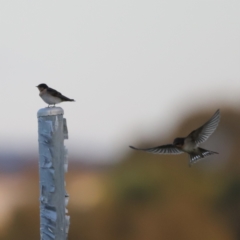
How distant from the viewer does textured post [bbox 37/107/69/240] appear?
2.16 meters

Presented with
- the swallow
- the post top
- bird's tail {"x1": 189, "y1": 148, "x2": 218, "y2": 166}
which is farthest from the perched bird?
the post top

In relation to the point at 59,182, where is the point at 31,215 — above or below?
below

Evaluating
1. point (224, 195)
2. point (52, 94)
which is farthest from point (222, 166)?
point (52, 94)

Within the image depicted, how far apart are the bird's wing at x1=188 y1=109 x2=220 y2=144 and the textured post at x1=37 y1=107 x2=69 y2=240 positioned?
4.56ft

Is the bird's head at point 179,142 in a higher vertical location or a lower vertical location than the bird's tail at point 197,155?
higher

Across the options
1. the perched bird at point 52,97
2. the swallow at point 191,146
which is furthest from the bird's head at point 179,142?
the perched bird at point 52,97

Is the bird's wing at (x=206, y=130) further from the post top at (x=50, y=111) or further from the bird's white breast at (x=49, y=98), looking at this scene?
the post top at (x=50, y=111)

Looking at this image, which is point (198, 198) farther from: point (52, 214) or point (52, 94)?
point (52, 214)

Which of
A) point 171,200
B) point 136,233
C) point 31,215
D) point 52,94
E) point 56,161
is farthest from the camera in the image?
point 171,200

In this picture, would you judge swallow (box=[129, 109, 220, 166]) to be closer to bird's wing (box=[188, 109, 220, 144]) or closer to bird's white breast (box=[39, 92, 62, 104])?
bird's wing (box=[188, 109, 220, 144])

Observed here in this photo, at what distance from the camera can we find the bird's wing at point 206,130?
3.53m

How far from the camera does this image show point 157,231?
9.37 metres

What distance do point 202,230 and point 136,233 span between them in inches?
28.9

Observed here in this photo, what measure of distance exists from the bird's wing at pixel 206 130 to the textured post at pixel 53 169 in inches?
54.7
